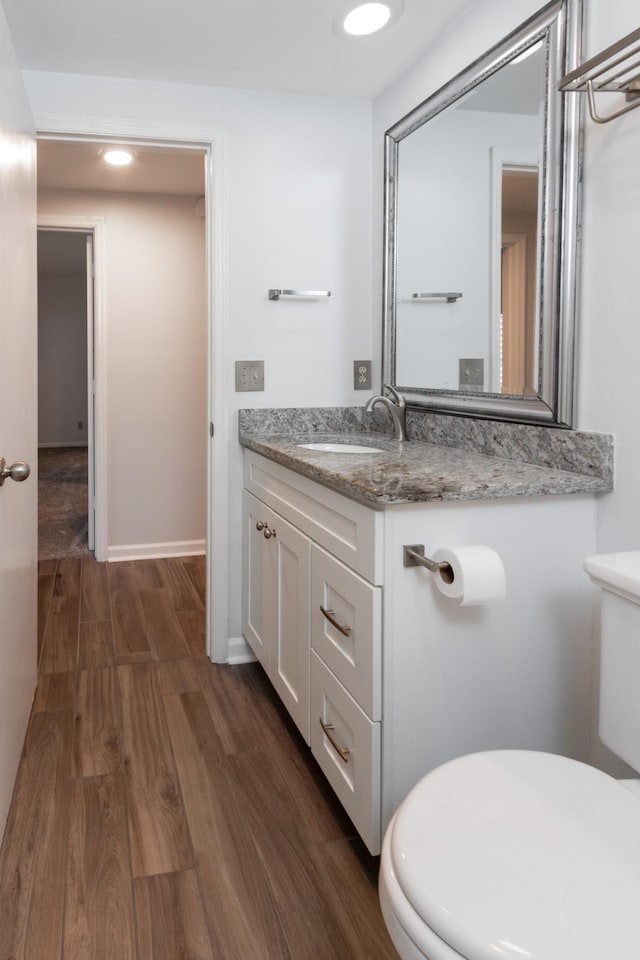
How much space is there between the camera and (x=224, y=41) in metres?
2.20

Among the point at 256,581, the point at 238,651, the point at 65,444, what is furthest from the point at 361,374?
the point at 65,444

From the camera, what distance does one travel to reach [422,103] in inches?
90.1

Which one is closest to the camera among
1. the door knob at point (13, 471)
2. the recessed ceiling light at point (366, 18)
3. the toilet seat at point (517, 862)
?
the toilet seat at point (517, 862)

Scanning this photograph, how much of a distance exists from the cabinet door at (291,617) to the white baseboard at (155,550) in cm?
206

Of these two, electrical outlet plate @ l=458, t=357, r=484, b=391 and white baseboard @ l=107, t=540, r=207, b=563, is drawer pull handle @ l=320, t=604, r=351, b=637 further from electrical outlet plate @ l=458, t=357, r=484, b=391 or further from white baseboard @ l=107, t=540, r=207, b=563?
white baseboard @ l=107, t=540, r=207, b=563

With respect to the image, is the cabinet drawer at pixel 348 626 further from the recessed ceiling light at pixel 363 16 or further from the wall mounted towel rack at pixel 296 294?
the recessed ceiling light at pixel 363 16

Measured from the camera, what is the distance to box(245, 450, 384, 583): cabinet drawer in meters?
1.41

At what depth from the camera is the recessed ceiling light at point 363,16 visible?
1966 millimetres

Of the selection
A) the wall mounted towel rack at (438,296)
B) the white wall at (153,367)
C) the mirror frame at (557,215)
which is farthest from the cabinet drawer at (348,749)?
the white wall at (153,367)

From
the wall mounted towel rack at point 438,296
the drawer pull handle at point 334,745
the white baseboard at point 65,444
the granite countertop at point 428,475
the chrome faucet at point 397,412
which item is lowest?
the drawer pull handle at point 334,745

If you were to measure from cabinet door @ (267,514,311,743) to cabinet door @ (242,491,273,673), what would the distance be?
0.29 ft

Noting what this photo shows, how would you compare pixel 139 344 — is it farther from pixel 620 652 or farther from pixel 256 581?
pixel 620 652

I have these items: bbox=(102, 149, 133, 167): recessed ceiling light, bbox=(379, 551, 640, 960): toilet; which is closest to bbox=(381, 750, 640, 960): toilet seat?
bbox=(379, 551, 640, 960): toilet

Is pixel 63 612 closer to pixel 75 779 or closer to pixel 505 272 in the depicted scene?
pixel 75 779
